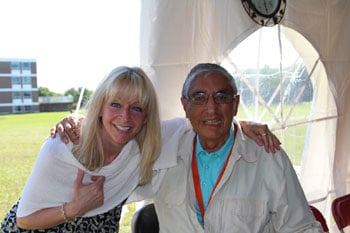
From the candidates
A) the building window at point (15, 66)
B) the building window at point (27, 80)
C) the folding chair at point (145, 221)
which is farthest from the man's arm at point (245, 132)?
the building window at point (27, 80)

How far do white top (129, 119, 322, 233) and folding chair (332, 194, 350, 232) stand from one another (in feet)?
2.18

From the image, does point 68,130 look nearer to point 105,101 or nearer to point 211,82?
point 105,101

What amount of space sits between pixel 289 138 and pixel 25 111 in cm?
379

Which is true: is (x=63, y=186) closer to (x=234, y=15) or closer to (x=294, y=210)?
(x=294, y=210)

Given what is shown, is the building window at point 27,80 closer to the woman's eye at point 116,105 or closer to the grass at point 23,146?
the grass at point 23,146

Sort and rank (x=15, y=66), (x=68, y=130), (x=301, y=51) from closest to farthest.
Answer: (x=68, y=130) < (x=301, y=51) < (x=15, y=66)

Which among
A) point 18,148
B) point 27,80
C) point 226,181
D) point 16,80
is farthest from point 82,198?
point 18,148

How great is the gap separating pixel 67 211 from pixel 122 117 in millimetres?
388

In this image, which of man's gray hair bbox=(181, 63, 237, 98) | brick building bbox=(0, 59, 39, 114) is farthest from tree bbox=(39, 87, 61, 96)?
man's gray hair bbox=(181, 63, 237, 98)

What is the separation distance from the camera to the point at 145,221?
1.76m

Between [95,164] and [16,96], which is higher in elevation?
[95,164]

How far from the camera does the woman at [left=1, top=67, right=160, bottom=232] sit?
1.48 meters

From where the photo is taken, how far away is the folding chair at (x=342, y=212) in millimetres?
2098

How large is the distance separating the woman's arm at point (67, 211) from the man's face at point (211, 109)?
459 millimetres
